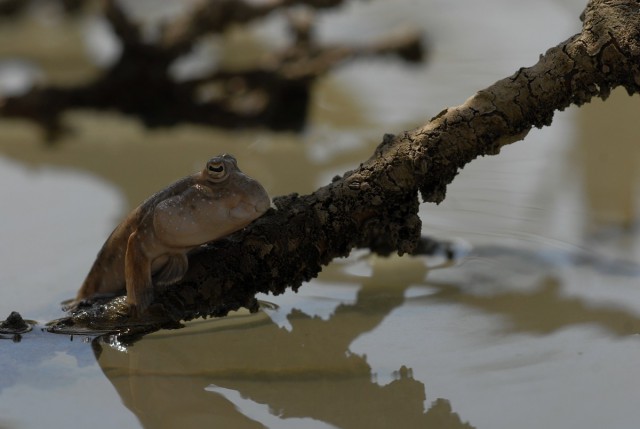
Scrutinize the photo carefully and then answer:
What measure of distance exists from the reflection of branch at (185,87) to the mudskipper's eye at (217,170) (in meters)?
2.12

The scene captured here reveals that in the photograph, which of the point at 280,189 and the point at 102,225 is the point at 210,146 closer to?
the point at 280,189

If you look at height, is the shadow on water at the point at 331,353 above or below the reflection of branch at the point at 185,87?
below

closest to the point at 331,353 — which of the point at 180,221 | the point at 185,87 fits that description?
the point at 180,221

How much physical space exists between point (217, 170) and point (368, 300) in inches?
25.0

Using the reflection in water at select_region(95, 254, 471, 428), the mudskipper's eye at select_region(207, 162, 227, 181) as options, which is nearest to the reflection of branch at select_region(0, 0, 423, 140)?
the reflection in water at select_region(95, 254, 471, 428)

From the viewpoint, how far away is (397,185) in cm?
213

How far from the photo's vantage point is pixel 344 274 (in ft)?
8.84

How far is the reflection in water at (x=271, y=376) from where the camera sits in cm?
192

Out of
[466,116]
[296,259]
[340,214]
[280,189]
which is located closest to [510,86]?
[466,116]

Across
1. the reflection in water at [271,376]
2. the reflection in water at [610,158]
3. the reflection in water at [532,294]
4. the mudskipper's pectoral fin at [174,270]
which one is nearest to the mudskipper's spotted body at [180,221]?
the mudskipper's pectoral fin at [174,270]

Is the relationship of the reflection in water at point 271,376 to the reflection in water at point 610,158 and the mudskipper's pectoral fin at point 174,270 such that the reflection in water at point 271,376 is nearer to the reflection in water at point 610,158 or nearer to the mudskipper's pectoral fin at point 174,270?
the mudskipper's pectoral fin at point 174,270

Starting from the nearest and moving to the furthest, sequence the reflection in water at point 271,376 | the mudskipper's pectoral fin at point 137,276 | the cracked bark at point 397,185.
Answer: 1. the reflection in water at point 271,376
2. the cracked bark at point 397,185
3. the mudskipper's pectoral fin at point 137,276

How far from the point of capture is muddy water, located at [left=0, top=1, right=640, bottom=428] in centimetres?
195

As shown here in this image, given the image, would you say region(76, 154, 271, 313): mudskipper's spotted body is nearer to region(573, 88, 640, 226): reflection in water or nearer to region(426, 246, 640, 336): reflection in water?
region(426, 246, 640, 336): reflection in water
